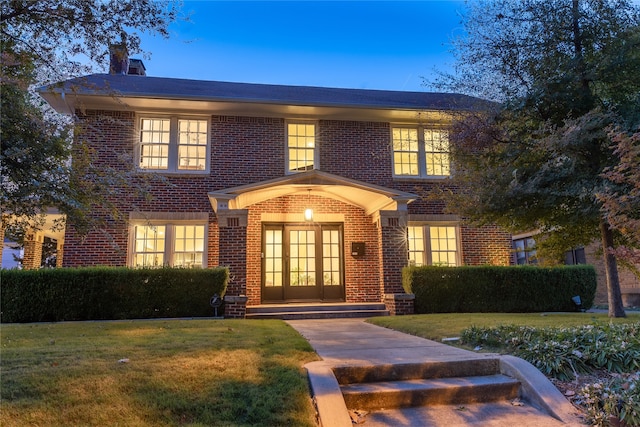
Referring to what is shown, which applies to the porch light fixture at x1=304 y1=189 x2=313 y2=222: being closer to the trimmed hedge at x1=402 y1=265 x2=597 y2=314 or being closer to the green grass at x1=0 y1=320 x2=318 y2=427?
the trimmed hedge at x1=402 y1=265 x2=597 y2=314

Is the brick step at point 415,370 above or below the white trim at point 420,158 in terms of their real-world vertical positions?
below

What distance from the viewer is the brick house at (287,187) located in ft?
35.5

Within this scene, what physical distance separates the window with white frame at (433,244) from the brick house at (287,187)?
0.10ft

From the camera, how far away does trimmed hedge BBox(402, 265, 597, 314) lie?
34.0ft

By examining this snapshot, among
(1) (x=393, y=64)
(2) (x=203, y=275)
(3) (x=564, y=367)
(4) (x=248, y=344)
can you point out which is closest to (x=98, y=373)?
(4) (x=248, y=344)

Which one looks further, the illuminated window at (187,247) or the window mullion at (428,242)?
the window mullion at (428,242)

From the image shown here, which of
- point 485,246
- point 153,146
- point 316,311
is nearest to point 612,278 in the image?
point 485,246

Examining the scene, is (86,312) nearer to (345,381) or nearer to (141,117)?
(141,117)

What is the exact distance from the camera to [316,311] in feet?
33.2

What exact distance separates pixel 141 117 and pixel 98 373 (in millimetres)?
9246

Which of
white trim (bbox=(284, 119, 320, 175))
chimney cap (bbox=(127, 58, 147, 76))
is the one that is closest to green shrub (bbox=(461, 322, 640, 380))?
white trim (bbox=(284, 119, 320, 175))

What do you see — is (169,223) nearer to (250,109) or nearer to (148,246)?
(148,246)

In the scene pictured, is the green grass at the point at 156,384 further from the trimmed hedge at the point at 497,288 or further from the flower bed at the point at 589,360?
the trimmed hedge at the point at 497,288

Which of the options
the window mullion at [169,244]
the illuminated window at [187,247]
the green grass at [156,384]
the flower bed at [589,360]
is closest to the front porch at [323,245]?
the illuminated window at [187,247]
